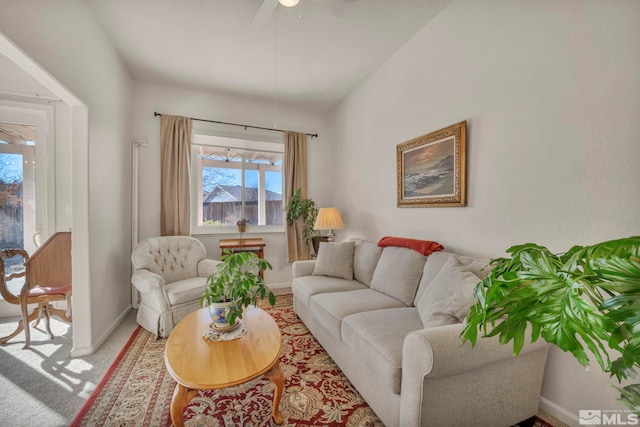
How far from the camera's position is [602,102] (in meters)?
1.31

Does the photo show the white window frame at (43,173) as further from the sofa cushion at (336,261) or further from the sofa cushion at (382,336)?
the sofa cushion at (382,336)

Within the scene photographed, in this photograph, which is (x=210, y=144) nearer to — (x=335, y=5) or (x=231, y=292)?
(x=335, y=5)

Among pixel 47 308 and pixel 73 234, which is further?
pixel 47 308

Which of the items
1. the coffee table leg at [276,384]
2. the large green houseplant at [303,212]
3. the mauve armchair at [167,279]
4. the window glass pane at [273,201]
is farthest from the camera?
the window glass pane at [273,201]

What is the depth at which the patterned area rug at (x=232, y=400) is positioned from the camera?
1.43 m

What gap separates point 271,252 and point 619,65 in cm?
381

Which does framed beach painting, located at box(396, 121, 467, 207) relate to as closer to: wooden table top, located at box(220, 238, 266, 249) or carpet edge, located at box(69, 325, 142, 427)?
wooden table top, located at box(220, 238, 266, 249)

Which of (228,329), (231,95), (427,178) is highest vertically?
(231,95)

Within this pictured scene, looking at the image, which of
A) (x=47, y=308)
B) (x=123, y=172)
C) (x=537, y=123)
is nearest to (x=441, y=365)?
(x=537, y=123)

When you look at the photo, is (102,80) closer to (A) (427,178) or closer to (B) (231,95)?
(B) (231,95)

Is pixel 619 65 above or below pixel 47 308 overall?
above

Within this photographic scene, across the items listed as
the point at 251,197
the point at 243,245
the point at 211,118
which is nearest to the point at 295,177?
the point at 251,197

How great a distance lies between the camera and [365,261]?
2625mm

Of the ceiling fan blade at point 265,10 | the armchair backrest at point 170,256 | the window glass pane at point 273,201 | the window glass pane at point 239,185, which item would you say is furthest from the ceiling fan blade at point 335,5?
the armchair backrest at point 170,256
